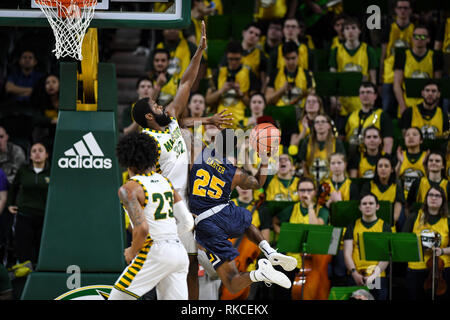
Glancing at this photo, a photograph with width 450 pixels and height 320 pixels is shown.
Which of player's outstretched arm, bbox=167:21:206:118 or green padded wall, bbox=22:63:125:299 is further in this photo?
green padded wall, bbox=22:63:125:299

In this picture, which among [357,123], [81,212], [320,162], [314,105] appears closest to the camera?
Answer: [81,212]

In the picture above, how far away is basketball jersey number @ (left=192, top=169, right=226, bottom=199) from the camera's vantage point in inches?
279

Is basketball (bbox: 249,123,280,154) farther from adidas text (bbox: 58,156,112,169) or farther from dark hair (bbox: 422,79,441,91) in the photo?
dark hair (bbox: 422,79,441,91)

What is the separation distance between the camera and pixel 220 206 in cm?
709

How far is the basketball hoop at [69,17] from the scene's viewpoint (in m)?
7.10

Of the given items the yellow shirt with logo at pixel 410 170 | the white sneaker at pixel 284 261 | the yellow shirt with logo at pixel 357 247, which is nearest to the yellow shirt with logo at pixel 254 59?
the yellow shirt with logo at pixel 410 170

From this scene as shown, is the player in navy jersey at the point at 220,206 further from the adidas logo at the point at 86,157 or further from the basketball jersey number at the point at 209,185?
the adidas logo at the point at 86,157

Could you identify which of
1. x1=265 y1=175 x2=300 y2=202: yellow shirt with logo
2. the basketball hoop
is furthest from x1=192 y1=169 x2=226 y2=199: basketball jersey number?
x1=265 y1=175 x2=300 y2=202: yellow shirt with logo

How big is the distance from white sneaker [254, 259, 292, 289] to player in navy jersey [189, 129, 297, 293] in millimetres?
342

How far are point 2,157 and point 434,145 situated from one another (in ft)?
18.9

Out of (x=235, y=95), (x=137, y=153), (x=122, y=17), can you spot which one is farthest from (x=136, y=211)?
(x=235, y=95)

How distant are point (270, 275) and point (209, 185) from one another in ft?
3.53

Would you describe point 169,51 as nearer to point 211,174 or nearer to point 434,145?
point 434,145

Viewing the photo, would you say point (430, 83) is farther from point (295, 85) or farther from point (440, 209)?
point (440, 209)
